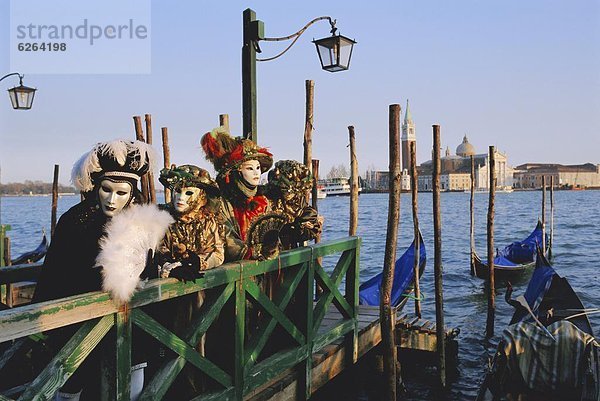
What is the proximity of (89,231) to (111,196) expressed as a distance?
0.19 m

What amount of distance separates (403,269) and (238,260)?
6485mm

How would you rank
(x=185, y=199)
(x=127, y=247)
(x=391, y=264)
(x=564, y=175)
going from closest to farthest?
(x=127, y=247), (x=185, y=199), (x=391, y=264), (x=564, y=175)

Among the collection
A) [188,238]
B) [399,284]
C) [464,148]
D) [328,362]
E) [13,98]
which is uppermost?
[464,148]

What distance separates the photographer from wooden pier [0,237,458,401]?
201 centimetres

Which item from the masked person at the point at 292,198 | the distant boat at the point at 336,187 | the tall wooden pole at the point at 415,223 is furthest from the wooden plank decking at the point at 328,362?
the distant boat at the point at 336,187

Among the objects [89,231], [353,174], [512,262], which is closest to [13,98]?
[353,174]

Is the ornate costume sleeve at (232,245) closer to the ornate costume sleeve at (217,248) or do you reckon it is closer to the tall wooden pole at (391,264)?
the ornate costume sleeve at (217,248)

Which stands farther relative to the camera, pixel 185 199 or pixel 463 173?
pixel 463 173

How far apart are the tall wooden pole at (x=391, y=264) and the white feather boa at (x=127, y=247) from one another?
3.02 meters

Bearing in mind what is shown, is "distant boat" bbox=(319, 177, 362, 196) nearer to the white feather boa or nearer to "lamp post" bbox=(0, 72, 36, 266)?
"lamp post" bbox=(0, 72, 36, 266)

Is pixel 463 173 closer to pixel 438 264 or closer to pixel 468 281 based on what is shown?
pixel 468 281

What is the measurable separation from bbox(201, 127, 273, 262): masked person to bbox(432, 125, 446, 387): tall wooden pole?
10.7 feet

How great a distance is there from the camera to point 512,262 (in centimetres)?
1512

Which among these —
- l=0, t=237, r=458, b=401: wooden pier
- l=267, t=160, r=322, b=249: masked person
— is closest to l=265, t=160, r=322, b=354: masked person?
l=267, t=160, r=322, b=249: masked person
